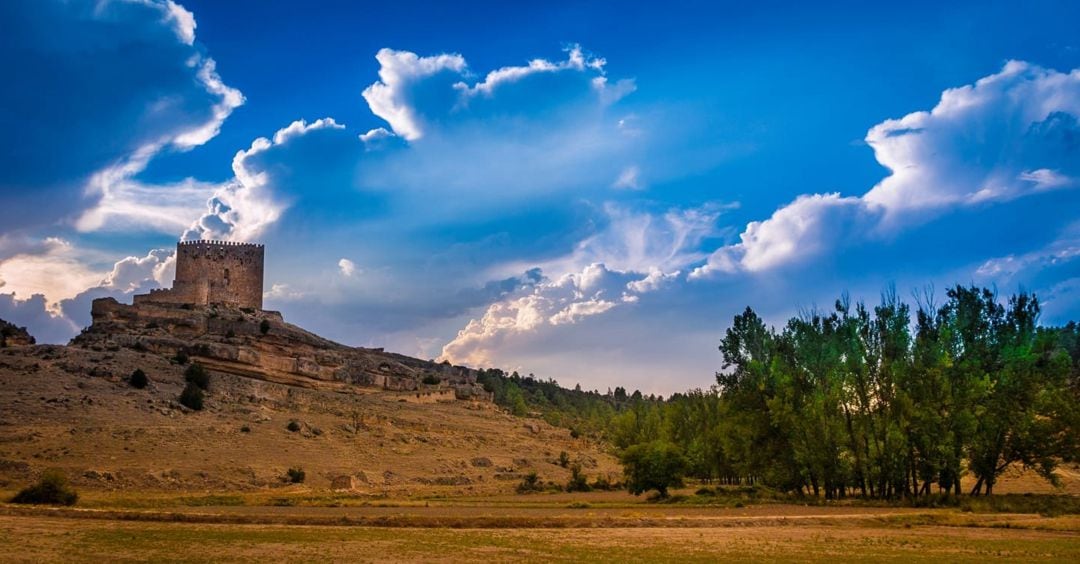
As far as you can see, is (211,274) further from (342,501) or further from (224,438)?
(342,501)

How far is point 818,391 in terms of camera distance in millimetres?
61969

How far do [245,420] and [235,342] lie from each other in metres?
27.5

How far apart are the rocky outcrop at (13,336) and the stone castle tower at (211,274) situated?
22990 mm

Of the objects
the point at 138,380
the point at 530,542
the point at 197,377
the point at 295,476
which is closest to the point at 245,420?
the point at 138,380

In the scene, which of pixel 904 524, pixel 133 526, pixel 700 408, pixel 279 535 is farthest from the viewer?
pixel 700 408

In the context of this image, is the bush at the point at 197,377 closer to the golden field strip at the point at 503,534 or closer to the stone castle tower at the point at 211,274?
the stone castle tower at the point at 211,274

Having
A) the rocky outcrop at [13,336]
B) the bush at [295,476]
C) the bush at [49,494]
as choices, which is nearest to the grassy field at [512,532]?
the bush at [49,494]

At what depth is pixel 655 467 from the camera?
61.2 metres

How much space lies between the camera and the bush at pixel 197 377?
89750mm

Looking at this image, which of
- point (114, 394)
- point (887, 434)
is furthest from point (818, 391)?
point (114, 394)

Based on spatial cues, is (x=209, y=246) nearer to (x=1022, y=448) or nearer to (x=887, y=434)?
(x=887, y=434)

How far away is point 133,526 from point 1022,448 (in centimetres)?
5517

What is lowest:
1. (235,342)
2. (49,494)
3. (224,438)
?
(49,494)

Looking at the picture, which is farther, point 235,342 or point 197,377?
point 235,342
